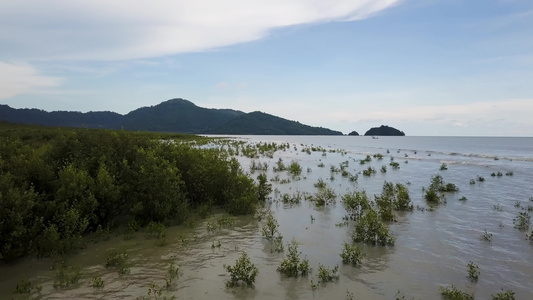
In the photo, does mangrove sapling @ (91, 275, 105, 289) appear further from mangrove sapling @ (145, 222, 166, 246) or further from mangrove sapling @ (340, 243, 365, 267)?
mangrove sapling @ (340, 243, 365, 267)

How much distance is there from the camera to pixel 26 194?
326 inches

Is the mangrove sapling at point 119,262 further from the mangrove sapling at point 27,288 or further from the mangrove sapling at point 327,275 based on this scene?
the mangrove sapling at point 327,275

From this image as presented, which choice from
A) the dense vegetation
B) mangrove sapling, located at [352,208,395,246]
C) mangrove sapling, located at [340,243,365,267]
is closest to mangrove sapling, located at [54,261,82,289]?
the dense vegetation

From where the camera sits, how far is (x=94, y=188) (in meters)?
9.70

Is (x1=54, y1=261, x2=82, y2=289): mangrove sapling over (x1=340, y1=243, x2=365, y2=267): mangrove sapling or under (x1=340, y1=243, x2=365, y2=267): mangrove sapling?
under

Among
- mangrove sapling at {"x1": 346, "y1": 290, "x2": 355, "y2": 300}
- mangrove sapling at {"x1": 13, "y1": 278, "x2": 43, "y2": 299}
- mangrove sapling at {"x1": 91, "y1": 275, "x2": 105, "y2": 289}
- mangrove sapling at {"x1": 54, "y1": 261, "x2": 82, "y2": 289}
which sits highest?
mangrove sapling at {"x1": 346, "y1": 290, "x2": 355, "y2": 300}

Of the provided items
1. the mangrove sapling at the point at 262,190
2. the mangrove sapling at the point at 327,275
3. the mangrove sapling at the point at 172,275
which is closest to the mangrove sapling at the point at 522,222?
the mangrove sapling at the point at 327,275

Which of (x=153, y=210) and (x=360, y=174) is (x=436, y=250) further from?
(x=360, y=174)

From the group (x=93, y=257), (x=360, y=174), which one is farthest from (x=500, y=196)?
(x=93, y=257)

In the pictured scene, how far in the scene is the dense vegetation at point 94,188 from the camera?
323 inches

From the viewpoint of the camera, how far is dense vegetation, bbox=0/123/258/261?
820 centimetres

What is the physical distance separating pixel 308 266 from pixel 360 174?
69.6 feet

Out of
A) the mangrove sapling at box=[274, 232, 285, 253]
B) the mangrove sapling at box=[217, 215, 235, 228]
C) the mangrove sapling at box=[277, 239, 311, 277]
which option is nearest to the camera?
the mangrove sapling at box=[277, 239, 311, 277]

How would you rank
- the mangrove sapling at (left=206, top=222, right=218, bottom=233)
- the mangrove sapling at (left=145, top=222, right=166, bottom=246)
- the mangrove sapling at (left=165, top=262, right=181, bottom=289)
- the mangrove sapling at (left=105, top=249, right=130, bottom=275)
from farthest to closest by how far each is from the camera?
the mangrove sapling at (left=206, top=222, right=218, bottom=233)
the mangrove sapling at (left=145, top=222, right=166, bottom=246)
the mangrove sapling at (left=105, top=249, right=130, bottom=275)
the mangrove sapling at (left=165, top=262, right=181, bottom=289)
